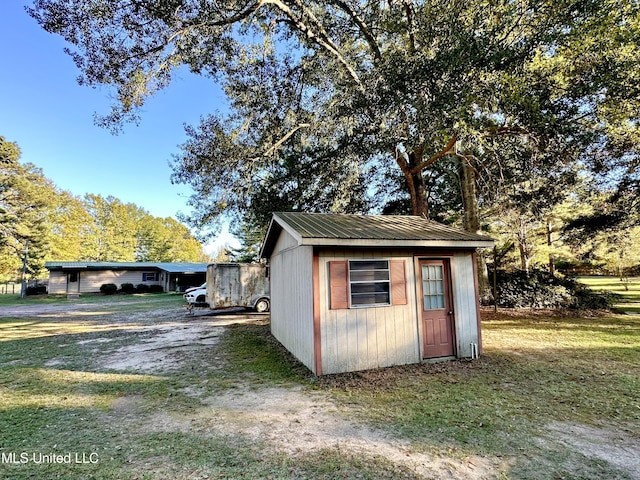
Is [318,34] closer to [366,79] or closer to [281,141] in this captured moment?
[366,79]

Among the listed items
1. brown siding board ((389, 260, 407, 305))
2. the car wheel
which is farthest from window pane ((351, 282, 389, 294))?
the car wheel

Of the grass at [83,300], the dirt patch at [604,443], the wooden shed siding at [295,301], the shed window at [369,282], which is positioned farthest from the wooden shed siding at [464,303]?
the grass at [83,300]

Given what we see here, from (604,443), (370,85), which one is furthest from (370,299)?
(370,85)

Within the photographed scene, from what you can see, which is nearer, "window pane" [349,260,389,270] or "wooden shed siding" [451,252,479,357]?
"window pane" [349,260,389,270]

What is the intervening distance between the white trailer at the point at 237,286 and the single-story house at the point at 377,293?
722 cm

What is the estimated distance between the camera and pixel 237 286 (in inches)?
549

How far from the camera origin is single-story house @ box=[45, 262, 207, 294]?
2631 centimetres

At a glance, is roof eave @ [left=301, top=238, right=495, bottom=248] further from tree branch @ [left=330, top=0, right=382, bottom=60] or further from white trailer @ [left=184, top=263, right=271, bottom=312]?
white trailer @ [left=184, top=263, right=271, bottom=312]

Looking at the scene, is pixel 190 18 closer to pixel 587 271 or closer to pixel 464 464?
pixel 464 464

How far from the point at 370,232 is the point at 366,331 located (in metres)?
1.80

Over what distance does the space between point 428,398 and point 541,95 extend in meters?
5.92

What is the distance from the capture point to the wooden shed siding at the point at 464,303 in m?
6.43

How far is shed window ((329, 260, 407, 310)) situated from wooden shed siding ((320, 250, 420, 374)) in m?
0.09

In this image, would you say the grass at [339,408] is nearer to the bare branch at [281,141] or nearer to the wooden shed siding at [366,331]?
the wooden shed siding at [366,331]
